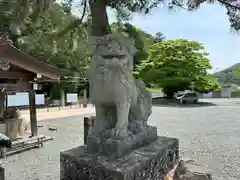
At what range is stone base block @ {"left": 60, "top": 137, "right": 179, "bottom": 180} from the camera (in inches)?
92.6

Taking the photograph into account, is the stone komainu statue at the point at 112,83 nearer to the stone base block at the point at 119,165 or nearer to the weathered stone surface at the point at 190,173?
the stone base block at the point at 119,165

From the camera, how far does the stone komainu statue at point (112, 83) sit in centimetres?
259

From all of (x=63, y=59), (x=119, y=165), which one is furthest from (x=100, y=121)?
(x=63, y=59)

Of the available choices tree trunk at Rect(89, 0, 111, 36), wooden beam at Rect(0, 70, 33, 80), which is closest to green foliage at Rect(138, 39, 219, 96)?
wooden beam at Rect(0, 70, 33, 80)

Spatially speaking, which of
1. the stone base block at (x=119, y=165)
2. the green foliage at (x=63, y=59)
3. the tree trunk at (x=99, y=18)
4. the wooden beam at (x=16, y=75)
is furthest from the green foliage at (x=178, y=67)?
the stone base block at (x=119, y=165)

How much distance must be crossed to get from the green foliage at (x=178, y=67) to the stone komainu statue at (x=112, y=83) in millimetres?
13174

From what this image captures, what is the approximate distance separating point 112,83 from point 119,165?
0.83m

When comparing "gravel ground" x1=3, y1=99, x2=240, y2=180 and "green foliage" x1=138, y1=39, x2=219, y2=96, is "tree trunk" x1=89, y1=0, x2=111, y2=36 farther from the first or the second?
"green foliage" x1=138, y1=39, x2=219, y2=96

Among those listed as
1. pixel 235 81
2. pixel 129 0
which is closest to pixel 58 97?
pixel 129 0

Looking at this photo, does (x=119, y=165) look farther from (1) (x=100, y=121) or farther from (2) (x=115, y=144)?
(1) (x=100, y=121)

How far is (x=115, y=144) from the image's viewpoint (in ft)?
8.43

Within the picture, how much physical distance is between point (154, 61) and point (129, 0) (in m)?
12.4

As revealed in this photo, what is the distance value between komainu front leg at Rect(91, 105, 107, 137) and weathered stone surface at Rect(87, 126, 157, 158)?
0.27 feet

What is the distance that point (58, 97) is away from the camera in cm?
1764
